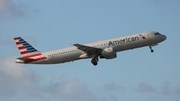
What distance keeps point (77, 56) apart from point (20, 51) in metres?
11.8

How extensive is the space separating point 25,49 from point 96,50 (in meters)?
14.5

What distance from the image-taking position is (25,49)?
100m

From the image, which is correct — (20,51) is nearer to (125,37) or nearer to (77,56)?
(77,56)

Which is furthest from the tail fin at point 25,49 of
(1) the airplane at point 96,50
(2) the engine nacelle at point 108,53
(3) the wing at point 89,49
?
(2) the engine nacelle at point 108,53

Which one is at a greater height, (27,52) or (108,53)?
(27,52)

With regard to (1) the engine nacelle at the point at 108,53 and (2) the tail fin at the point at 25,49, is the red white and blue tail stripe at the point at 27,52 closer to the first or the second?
(2) the tail fin at the point at 25,49

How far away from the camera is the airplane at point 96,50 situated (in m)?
93.6

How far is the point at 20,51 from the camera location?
100438 mm

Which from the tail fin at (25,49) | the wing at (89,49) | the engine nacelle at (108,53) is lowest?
the engine nacelle at (108,53)

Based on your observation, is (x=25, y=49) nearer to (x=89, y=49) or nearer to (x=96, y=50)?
(x=89, y=49)

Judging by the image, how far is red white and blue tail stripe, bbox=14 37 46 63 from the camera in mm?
97250

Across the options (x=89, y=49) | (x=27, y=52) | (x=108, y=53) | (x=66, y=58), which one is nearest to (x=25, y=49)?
(x=27, y=52)

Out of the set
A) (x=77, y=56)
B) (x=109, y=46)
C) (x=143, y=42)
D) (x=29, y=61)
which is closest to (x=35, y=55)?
(x=29, y=61)

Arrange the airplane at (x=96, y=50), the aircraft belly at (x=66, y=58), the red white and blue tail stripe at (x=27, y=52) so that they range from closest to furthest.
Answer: the airplane at (x=96, y=50) < the aircraft belly at (x=66, y=58) < the red white and blue tail stripe at (x=27, y=52)
